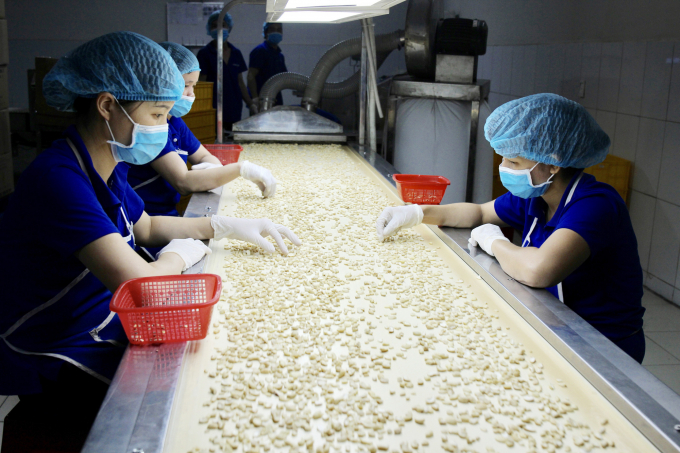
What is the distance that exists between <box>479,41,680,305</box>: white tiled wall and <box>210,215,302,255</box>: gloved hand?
270 cm

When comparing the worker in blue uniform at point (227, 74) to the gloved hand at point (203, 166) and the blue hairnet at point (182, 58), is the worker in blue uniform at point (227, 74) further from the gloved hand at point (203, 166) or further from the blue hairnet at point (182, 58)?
the blue hairnet at point (182, 58)

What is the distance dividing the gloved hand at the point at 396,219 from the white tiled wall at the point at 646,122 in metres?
2.19

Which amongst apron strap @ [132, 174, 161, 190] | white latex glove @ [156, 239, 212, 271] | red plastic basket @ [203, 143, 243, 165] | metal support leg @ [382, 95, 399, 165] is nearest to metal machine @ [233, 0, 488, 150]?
metal support leg @ [382, 95, 399, 165]

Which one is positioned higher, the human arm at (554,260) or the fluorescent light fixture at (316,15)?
the fluorescent light fixture at (316,15)

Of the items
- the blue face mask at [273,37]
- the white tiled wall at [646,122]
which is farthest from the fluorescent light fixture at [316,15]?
the blue face mask at [273,37]

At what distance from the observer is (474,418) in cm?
100

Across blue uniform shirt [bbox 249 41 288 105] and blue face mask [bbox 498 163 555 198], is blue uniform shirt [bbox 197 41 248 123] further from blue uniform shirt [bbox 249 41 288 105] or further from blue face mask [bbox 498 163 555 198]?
blue face mask [bbox 498 163 555 198]

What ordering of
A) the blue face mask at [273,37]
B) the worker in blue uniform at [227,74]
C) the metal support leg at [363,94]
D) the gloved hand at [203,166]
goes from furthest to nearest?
the blue face mask at [273,37]
the worker in blue uniform at [227,74]
the metal support leg at [363,94]
the gloved hand at [203,166]

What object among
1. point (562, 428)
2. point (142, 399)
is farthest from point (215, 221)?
point (562, 428)

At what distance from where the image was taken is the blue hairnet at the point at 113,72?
1.37 m

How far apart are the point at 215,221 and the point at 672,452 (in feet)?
4.76

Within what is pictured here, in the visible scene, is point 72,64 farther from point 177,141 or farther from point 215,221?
point 177,141

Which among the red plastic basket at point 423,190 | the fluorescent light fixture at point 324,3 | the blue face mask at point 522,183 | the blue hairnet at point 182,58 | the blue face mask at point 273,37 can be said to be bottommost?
the red plastic basket at point 423,190

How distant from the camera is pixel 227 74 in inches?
234
